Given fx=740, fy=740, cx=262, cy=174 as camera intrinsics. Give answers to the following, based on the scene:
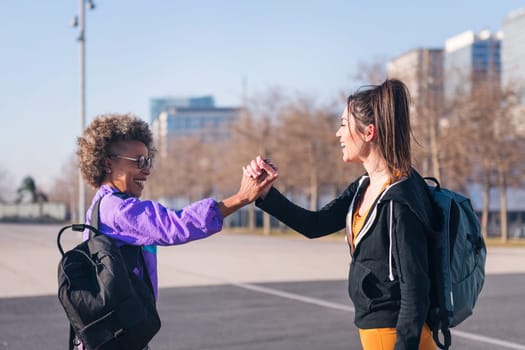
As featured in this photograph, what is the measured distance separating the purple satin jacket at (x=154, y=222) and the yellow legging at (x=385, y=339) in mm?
733

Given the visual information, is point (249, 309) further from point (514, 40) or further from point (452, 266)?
point (514, 40)

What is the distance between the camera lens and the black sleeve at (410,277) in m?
2.76

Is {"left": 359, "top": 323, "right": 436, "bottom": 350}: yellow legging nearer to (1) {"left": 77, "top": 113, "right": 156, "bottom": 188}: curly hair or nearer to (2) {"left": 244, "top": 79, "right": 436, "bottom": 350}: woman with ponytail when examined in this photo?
(2) {"left": 244, "top": 79, "right": 436, "bottom": 350}: woman with ponytail

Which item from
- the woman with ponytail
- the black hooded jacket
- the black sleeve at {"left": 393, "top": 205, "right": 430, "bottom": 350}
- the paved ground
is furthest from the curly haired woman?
A: the paved ground

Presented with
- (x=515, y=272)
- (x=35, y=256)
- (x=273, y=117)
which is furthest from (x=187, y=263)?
(x=273, y=117)

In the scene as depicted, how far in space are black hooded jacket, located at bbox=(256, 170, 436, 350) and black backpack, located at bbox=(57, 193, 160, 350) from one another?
0.87 meters

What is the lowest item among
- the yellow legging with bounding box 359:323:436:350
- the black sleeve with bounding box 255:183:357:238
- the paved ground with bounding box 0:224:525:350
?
the paved ground with bounding box 0:224:525:350

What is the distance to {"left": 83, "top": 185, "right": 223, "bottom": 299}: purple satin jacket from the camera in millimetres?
2928

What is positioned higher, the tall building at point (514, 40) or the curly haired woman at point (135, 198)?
the tall building at point (514, 40)

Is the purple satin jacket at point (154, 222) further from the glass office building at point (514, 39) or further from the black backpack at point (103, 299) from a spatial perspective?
the glass office building at point (514, 39)

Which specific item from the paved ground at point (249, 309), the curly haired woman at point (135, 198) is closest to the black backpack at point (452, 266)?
the curly haired woman at point (135, 198)

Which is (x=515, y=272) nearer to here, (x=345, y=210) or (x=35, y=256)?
(x=35, y=256)

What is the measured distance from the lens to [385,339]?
2896 millimetres

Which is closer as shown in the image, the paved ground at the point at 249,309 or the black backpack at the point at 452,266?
the black backpack at the point at 452,266
